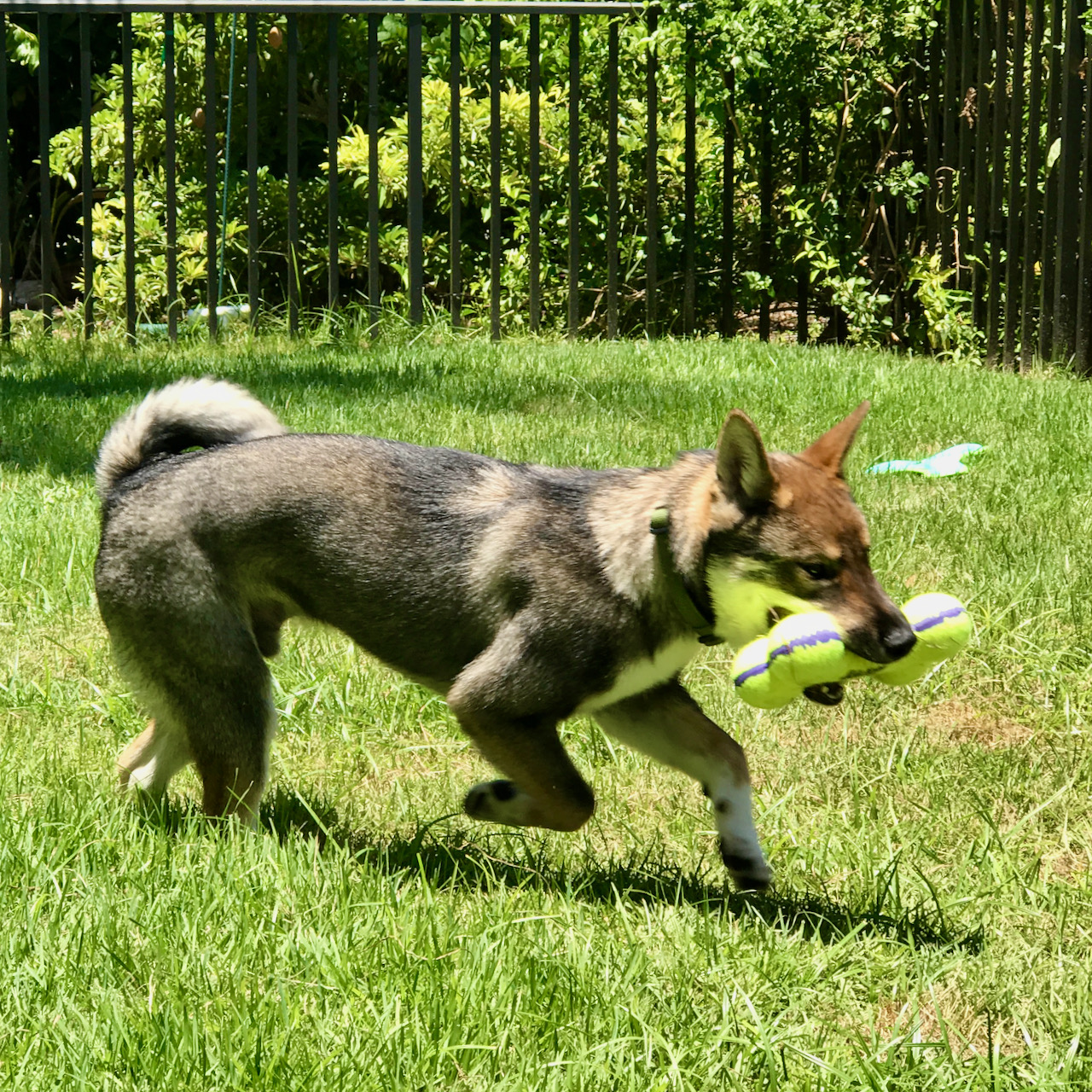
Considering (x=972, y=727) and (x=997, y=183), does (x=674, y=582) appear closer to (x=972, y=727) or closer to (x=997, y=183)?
(x=972, y=727)

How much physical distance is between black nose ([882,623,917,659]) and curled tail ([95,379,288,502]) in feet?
5.76

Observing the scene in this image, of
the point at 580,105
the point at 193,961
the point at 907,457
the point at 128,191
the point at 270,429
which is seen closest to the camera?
A: the point at 193,961

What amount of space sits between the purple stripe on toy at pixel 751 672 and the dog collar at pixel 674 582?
0.90 ft

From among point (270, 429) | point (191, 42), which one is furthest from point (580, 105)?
point (270, 429)

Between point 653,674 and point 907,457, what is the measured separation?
11.1 feet

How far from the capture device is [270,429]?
4.07 meters

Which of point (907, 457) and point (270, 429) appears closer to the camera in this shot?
point (270, 429)

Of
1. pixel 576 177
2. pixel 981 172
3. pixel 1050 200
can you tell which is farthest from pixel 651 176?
pixel 1050 200

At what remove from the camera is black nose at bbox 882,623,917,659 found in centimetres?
312

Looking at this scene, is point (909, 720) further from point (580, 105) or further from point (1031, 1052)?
point (580, 105)

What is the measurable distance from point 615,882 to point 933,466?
10.9 feet

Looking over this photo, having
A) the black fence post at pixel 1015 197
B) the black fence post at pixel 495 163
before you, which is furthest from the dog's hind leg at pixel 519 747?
the black fence post at pixel 495 163

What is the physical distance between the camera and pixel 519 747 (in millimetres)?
3443

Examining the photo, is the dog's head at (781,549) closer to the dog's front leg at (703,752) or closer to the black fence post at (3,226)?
the dog's front leg at (703,752)
